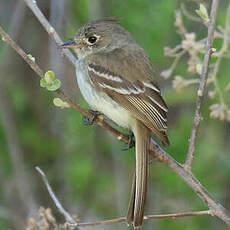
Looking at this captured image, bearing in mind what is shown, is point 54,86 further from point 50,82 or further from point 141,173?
point 141,173

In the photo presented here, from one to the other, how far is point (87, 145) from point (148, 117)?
1.86m

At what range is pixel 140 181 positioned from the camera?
3.41 metres

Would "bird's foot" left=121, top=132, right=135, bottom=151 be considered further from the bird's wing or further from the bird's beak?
the bird's beak

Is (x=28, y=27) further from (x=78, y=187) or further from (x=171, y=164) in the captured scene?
(x=171, y=164)

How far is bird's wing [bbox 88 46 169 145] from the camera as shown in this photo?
Answer: 364 centimetres

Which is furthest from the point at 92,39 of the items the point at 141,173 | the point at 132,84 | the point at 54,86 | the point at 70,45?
the point at 54,86

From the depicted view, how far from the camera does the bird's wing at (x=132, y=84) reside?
11.9 ft

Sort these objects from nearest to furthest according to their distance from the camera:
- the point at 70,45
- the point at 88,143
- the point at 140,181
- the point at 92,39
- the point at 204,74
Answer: the point at 204,74 → the point at 140,181 → the point at 70,45 → the point at 92,39 → the point at 88,143

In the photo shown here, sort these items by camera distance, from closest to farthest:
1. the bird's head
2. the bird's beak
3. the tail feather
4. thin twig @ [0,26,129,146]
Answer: thin twig @ [0,26,129,146], the tail feather, the bird's beak, the bird's head

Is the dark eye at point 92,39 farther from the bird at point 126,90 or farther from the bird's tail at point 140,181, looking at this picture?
the bird's tail at point 140,181

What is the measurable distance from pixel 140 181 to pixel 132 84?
0.71 metres

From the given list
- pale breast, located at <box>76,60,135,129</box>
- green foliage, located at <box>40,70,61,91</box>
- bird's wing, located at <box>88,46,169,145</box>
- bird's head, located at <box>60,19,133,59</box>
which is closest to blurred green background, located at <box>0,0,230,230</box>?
bird's head, located at <box>60,19,133,59</box>

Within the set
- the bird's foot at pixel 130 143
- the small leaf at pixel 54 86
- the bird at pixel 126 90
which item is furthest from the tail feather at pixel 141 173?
the small leaf at pixel 54 86

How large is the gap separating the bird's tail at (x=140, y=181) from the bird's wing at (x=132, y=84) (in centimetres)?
8
